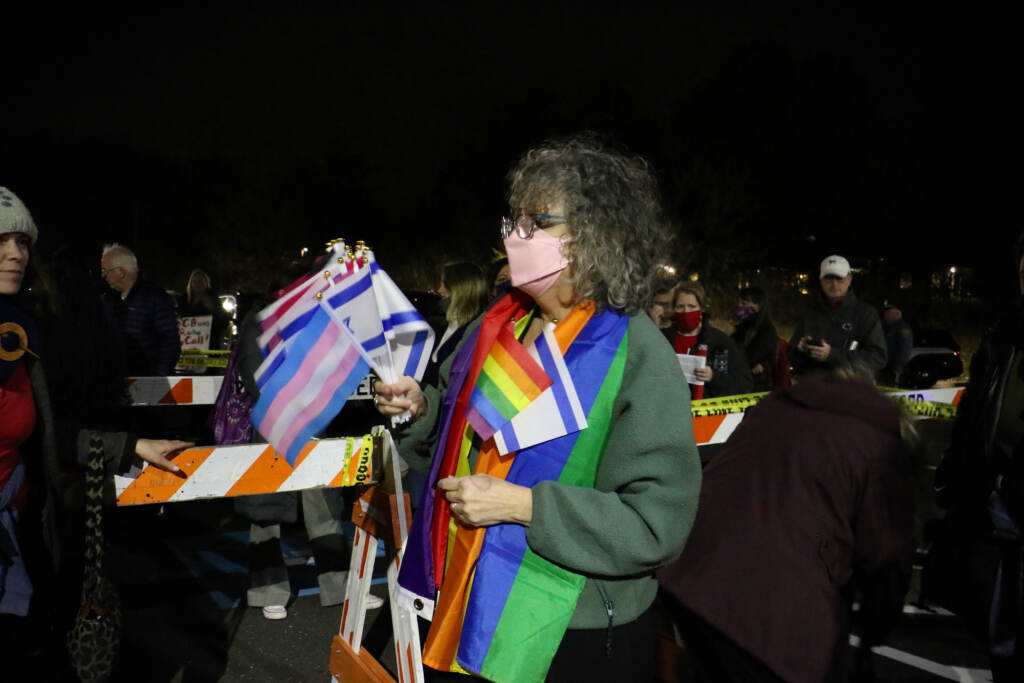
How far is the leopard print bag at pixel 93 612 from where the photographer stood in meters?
2.89

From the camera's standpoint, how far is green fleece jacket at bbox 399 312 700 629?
1.88 m

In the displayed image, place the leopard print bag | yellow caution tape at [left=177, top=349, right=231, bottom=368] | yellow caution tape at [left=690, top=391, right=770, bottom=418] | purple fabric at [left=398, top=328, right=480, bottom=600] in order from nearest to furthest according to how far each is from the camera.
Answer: purple fabric at [left=398, top=328, right=480, bottom=600]
the leopard print bag
yellow caution tape at [left=690, top=391, right=770, bottom=418]
yellow caution tape at [left=177, top=349, right=231, bottom=368]

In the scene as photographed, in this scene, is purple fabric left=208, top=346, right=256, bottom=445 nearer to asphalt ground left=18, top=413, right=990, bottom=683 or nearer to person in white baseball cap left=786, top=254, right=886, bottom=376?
asphalt ground left=18, top=413, right=990, bottom=683

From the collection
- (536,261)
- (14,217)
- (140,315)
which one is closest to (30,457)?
(14,217)

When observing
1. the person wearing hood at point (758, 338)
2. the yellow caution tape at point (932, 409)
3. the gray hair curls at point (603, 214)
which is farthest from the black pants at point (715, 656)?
the yellow caution tape at point (932, 409)

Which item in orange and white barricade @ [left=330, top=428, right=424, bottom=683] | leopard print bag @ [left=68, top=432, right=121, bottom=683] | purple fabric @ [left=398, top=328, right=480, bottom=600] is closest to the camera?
purple fabric @ [left=398, top=328, right=480, bottom=600]

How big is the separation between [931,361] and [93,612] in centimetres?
1390

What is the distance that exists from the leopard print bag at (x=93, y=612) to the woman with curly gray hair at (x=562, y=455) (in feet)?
4.52

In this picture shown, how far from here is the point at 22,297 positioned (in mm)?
2906

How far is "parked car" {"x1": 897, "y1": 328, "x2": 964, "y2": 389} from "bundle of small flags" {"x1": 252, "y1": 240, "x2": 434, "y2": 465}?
430 inches

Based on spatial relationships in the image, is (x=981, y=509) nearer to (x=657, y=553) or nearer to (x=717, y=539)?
(x=717, y=539)

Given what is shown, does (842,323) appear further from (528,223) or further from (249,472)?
(528,223)

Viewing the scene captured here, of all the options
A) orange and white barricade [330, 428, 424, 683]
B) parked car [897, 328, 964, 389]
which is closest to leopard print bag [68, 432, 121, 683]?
orange and white barricade [330, 428, 424, 683]

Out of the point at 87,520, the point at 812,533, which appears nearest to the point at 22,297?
the point at 87,520
